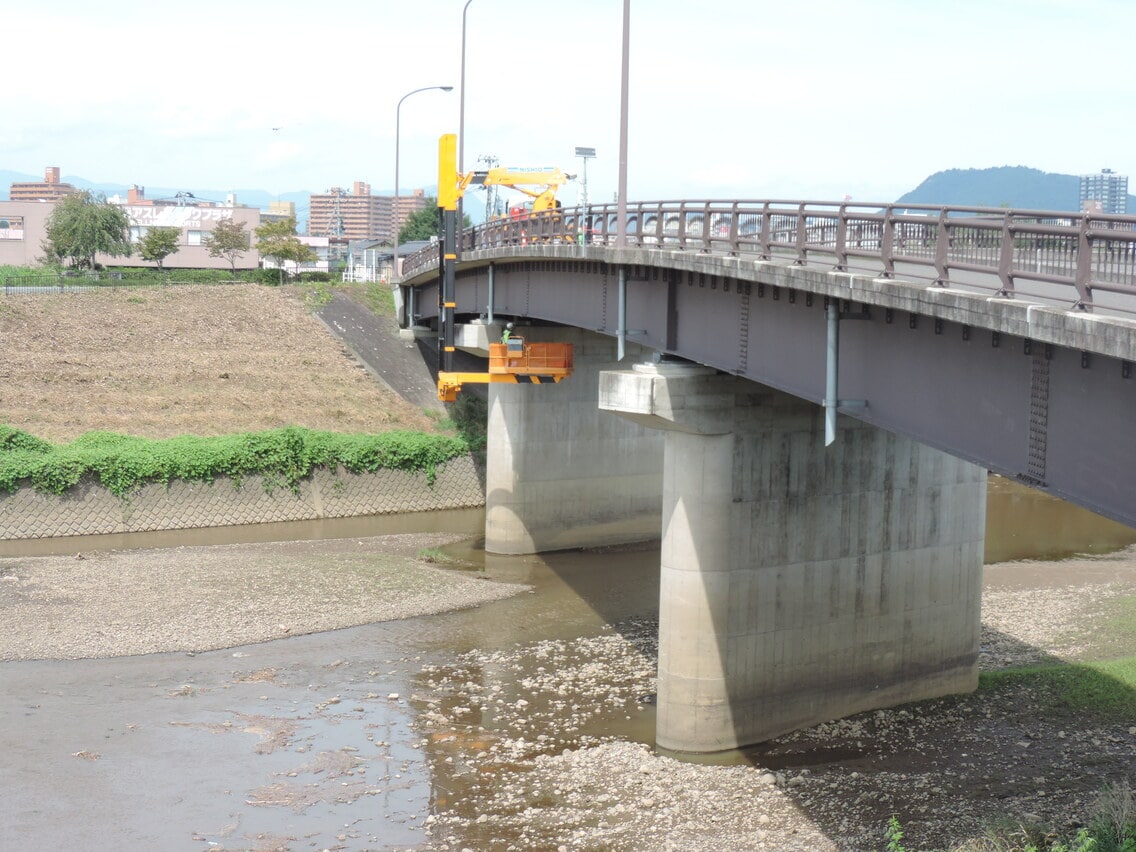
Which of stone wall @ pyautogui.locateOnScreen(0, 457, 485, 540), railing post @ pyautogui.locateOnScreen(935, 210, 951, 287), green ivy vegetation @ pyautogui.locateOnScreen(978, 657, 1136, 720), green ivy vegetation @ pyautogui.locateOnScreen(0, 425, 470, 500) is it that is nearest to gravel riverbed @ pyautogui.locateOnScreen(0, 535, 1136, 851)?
green ivy vegetation @ pyautogui.locateOnScreen(978, 657, 1136, 720)

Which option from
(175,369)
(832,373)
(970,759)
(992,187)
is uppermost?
(992,187)

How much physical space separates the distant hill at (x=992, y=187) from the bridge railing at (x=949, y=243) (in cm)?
7492

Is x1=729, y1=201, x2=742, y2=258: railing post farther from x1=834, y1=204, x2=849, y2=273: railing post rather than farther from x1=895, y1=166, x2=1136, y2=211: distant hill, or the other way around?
x1=895, y1=166, x2=1136, y2=211: distant hill

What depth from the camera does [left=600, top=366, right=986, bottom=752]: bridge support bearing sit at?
68.7 ft

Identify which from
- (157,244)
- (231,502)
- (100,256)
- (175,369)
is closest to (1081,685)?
(231,502)

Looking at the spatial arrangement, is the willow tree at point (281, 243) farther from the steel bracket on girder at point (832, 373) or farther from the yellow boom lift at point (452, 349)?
the steel bracket on girder at point (832, 373)

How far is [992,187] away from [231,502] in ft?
365

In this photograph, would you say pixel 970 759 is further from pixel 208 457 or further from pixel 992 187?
pixel 992 187

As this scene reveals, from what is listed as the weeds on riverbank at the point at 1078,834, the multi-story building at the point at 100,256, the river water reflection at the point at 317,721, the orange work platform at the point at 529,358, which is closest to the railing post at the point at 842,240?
the weeds on riverbank at the point at 1078,834

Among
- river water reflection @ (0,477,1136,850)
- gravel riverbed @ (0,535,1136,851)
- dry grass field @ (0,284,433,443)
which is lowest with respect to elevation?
river water reflection @ (0,477,1136,850)

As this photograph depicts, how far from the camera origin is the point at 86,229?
8069cm

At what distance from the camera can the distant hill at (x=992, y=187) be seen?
3990 inches

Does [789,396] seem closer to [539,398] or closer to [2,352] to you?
[539,398]

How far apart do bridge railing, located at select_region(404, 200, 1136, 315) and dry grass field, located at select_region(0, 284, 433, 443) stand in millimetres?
26590
